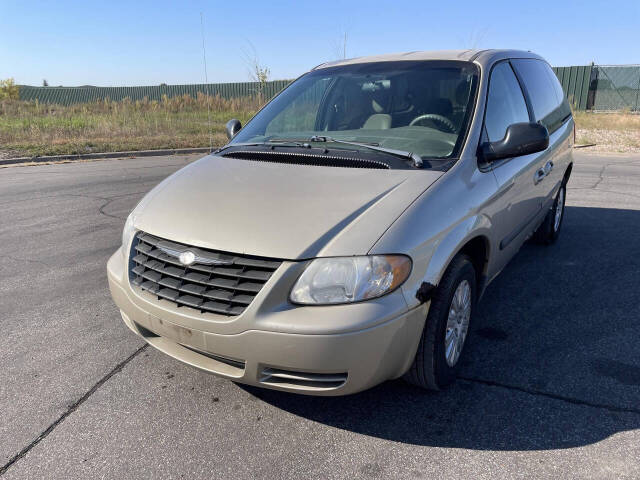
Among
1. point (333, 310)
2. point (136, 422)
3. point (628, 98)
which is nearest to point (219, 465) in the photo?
point (136, 422)

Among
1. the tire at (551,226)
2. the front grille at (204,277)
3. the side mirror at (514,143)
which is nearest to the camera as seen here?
the front grille at (204,277)

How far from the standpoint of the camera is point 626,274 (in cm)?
459

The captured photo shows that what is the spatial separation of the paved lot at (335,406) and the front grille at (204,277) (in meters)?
0.67

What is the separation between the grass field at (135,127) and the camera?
13.8 m

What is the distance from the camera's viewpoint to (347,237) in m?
2.30

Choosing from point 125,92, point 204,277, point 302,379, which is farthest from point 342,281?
point 125,92

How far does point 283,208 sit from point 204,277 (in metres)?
0.51

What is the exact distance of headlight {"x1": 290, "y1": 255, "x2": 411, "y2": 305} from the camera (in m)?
2.22

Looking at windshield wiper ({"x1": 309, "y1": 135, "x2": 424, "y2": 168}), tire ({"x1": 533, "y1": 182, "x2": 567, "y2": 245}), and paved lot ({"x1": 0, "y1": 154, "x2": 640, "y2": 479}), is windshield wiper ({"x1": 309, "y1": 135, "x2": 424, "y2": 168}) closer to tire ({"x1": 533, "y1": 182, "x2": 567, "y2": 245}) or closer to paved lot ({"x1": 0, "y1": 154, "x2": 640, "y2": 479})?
paved lot ({"x1": 0, "y1": 154, "x2": 640, "y2": 479})

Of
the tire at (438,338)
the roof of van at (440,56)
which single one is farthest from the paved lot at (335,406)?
the roof of van at (440,56)

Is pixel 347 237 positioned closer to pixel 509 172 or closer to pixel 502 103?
pixel 509 172

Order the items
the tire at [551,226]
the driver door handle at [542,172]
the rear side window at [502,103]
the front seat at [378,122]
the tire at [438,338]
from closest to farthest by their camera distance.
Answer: the tire at [438,338], the rear side window at [502,103], the front seat at [378,122], the driver door handle at [542,172], the tire at [551,226]

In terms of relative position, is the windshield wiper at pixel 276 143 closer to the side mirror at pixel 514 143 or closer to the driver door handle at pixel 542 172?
the side mirror at pixel 514 143

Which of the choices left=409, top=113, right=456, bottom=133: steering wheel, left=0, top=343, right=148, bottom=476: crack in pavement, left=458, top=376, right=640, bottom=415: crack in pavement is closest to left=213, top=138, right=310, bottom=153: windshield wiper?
left=409, top=113, right=456, bottom=133: steering wheel
